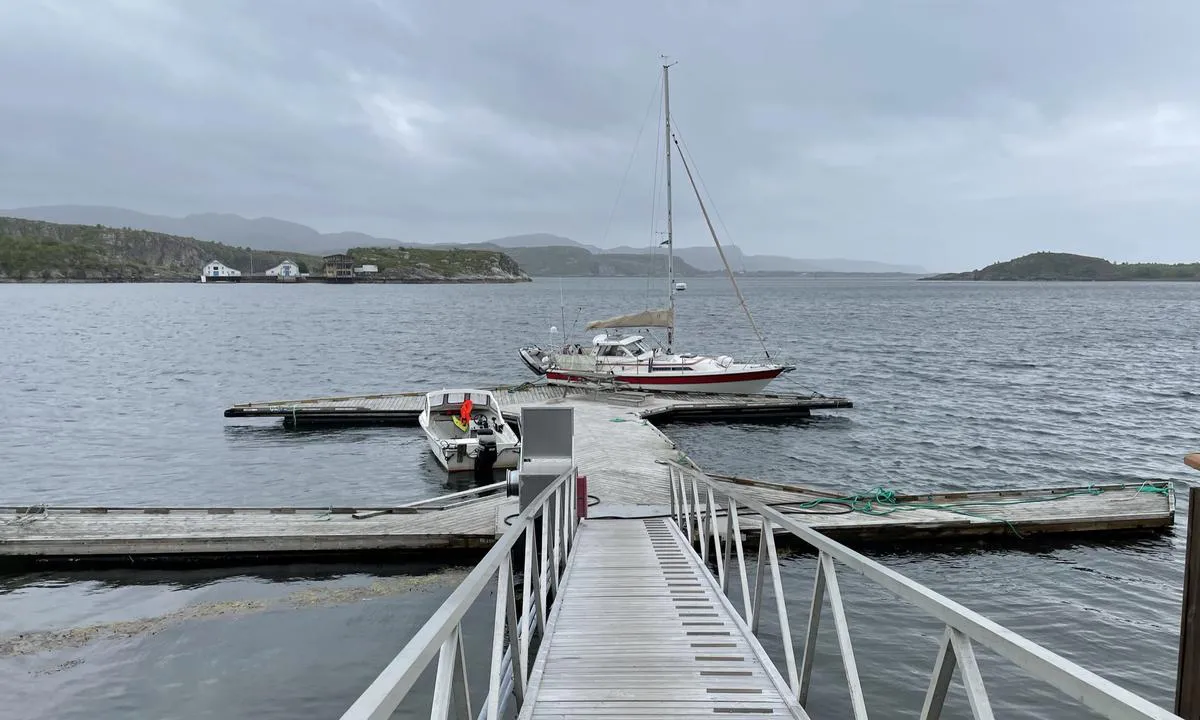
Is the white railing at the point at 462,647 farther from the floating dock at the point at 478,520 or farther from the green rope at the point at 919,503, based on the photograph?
the green rope at the point at 919,503

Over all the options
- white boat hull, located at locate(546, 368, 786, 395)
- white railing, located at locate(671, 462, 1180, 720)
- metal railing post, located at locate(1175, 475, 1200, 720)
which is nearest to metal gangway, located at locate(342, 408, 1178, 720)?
white railing, located at locate(671, 462, 1180, 720)

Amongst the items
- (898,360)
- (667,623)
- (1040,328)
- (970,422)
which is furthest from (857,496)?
(1040,328)

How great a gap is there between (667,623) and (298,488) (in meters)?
16.2

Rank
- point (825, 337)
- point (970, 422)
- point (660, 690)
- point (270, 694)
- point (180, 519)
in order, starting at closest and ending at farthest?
point (660, 690), point (270, 694), point (180, 519), point (970, 422), point (825, 337)

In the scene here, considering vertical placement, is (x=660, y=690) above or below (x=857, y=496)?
above

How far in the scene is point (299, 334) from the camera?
76.1 meters

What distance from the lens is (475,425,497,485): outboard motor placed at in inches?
808

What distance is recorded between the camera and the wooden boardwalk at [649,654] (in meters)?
5.00

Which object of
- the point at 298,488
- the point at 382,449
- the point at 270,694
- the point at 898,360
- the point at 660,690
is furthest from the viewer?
the point at 898,360

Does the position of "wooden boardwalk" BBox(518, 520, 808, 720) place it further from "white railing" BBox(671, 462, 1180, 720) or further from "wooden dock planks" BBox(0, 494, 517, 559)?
"wooden dock planks" BBox(0, 494, 517, 559)

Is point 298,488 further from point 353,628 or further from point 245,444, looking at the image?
point 353,628

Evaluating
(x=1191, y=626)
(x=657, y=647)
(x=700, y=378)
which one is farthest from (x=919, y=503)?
(x=700, y=378)

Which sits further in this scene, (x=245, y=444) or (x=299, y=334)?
(x=299, y=334)

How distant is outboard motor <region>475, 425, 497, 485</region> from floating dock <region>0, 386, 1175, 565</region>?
2850 mm
